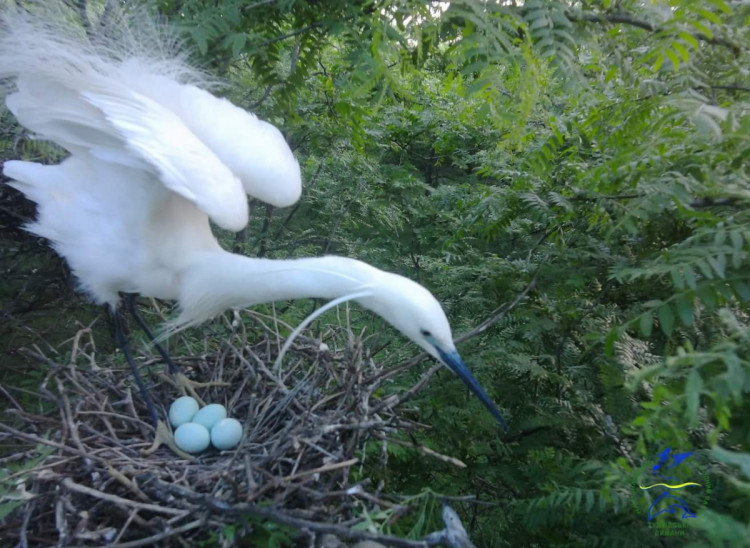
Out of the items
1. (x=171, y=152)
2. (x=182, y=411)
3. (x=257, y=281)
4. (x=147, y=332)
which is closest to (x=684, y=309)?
(x=257, y=281)

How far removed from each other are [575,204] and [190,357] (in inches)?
68.3

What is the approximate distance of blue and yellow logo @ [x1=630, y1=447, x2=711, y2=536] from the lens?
3.59 feet

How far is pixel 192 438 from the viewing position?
72.2 inches

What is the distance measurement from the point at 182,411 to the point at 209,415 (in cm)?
13

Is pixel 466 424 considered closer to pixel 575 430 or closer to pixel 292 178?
pixel 575 430

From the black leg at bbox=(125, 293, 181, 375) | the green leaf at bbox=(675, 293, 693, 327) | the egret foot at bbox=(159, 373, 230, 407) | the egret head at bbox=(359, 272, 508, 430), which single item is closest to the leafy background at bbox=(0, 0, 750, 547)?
the green leaf at bbox=(675, 293, 693, 327)

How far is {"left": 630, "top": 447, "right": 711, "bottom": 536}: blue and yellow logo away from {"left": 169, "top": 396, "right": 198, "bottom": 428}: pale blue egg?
1537mm

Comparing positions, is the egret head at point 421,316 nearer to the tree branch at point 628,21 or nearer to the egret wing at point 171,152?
the egret wing at point 171,152

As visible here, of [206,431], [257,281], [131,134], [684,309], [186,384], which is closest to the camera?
[684,309]

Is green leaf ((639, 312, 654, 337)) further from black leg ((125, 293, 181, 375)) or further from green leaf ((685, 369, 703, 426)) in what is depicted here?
black leg ((125, 293, 181, 375))

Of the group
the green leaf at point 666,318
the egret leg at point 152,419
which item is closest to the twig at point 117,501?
the egret leg at point 152,419

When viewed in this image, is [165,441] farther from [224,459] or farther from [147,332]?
[147,332]

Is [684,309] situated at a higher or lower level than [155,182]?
higher

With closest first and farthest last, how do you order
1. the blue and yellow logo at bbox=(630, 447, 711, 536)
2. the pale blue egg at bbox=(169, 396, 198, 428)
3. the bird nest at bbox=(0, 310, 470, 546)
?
the blue and yellow logo at bbox=(630, 447, 711, 536) < the bird nest at bbox=(0, 310, 470, 546) < the pale blue egg at bbox=(169, 396, 198, 428)
